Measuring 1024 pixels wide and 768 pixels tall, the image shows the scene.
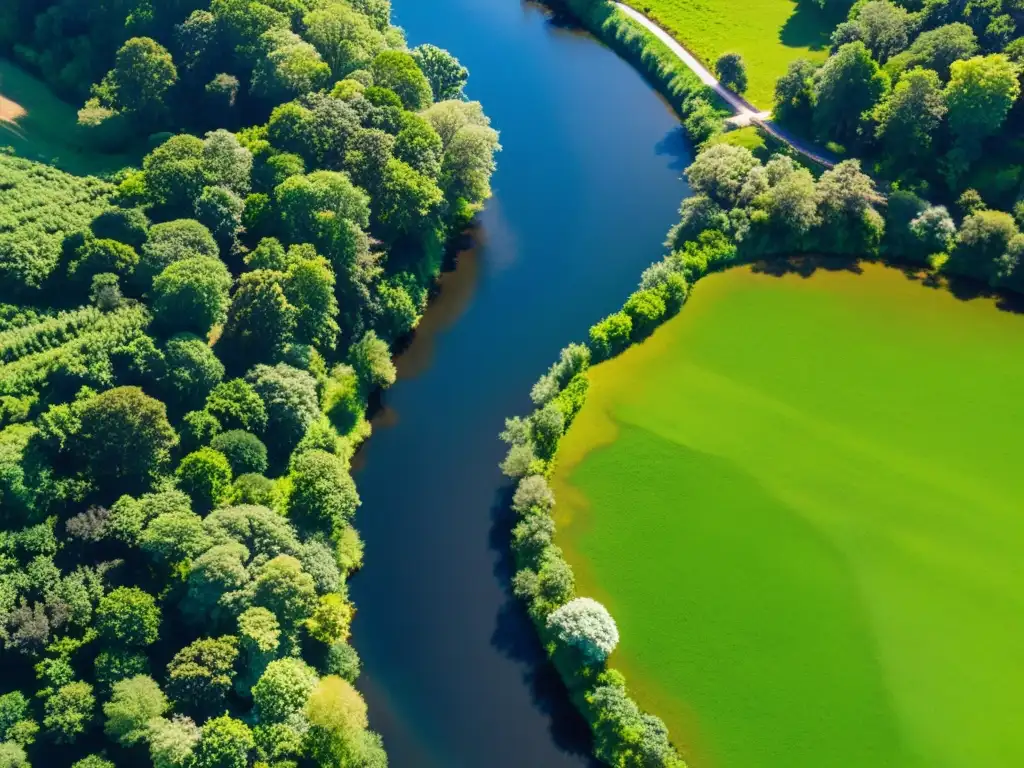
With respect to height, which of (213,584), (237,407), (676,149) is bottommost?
(213,584)

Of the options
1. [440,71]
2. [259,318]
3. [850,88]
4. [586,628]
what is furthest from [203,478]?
[850,88]

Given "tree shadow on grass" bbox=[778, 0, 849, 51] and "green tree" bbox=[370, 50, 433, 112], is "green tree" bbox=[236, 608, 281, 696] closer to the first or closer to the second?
"green tree" bbox=[370, 50, 433, 112]

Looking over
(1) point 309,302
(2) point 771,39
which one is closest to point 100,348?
(1) point 309,302

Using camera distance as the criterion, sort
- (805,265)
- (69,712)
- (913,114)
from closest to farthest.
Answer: (69,712)
(805,265)
(913,114)

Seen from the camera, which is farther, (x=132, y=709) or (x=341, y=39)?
(x=341, y=39)

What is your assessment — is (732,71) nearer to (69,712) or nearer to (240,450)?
(240,450)

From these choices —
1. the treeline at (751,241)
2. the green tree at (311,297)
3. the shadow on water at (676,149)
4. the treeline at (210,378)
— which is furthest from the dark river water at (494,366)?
the green tree at (311,297)
